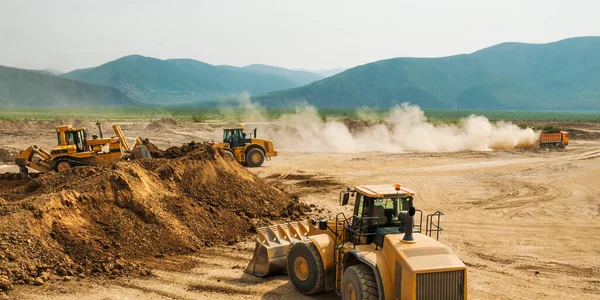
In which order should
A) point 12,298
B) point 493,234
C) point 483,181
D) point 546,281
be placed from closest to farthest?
point 12,298 → point 546,281 → point 493,234 → point 483,181

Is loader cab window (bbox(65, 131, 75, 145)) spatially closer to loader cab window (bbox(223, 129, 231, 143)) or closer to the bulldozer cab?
the bulldozer cab

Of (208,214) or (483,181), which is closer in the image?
(208,214)

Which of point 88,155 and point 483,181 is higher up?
point 88,155

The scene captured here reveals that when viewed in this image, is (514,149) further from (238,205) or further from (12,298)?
(12,298)

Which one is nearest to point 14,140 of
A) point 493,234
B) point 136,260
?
point 136,260

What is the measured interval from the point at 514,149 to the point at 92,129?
47373mm

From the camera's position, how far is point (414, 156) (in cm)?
3850

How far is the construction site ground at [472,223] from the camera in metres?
11.1

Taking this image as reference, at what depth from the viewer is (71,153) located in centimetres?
2452

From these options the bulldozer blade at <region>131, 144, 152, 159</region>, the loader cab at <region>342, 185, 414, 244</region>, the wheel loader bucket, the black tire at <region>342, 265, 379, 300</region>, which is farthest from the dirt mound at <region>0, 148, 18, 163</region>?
the black tire at <region>342, 265, 379, 300</region>

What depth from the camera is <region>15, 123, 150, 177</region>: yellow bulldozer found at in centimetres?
2423

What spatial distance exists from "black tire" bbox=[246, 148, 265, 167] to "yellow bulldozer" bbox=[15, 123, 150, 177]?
7.37m

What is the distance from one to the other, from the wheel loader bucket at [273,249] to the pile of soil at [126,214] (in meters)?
2.64

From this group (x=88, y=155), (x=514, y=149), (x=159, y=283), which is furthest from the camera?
(x=514, y=149)
